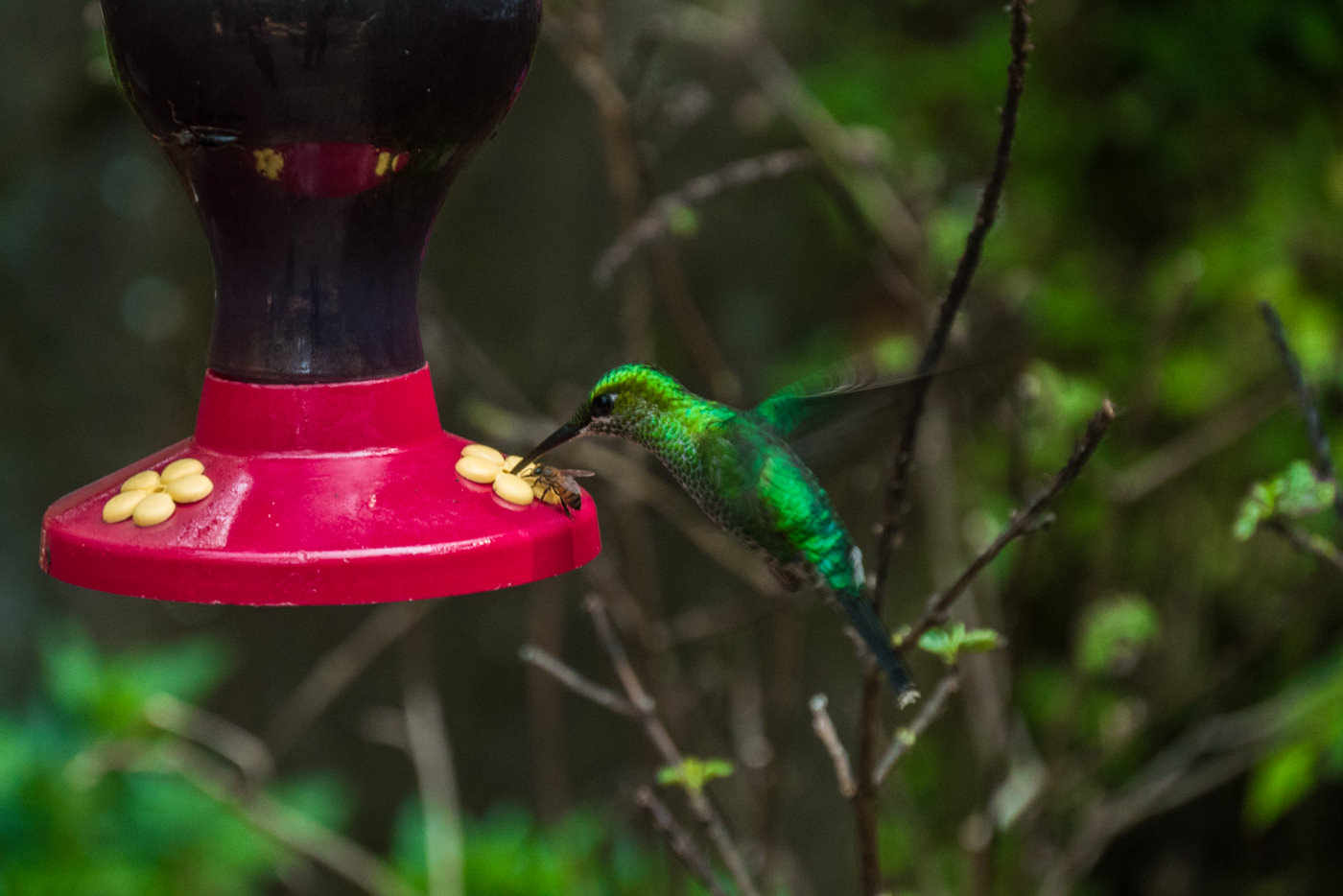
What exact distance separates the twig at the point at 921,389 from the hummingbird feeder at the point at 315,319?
329mm

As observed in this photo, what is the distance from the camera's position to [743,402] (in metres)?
3.21

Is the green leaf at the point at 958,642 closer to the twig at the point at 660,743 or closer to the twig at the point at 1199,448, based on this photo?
the twig at the point at 660,743

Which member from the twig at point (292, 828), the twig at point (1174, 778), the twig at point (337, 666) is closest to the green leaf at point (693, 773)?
the twig at point (1174, 778)

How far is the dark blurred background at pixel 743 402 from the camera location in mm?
3297

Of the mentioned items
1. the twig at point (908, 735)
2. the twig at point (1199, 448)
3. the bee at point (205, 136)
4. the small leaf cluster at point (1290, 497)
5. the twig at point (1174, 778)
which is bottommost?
the twig at point (1174, 778)

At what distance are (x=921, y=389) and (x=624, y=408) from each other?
354 millimetres

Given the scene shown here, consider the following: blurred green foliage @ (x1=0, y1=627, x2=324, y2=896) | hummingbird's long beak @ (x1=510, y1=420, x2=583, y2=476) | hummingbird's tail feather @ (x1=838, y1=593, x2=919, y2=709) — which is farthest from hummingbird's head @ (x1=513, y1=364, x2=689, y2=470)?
blurred green foliage @ (x1=0, y1=627, x2=324, y2=896)

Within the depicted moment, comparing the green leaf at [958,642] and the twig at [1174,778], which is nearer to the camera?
the green leaf at [958,642]

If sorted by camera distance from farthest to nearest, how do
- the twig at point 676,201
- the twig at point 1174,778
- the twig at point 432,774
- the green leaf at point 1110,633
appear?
the twig at point 432,774 < the twig at point 1174,778 < the green leaf at point 1110,633 < the twig at point 676,201

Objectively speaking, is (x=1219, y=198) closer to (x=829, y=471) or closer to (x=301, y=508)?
(x=829, y=471)

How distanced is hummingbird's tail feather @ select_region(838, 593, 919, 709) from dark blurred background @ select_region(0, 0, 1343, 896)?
1.49 metres

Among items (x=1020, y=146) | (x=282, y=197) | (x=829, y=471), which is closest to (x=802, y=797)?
(x=1020, y=146)

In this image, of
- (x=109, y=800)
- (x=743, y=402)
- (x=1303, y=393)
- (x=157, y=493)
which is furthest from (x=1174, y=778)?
(x=109, y=800)

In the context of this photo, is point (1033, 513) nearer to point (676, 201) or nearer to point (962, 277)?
point (962, 277)
